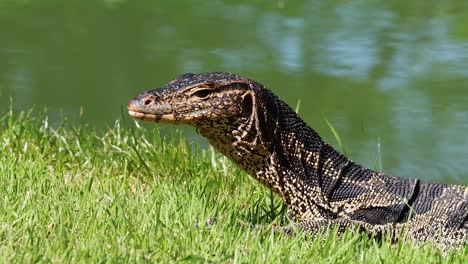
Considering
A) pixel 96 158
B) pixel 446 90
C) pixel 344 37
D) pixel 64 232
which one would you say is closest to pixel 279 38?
pixel 344 37

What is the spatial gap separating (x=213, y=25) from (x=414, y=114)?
490cm

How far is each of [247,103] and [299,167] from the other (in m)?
0.48

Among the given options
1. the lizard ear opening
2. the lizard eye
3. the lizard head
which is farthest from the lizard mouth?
the lizard ear opening

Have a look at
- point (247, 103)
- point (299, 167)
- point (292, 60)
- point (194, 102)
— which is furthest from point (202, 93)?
point (292, 60)

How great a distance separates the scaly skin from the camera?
222 inches

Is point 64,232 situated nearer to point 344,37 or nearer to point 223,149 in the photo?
point 223,149

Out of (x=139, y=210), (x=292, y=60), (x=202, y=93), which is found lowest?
(x=292, y=60)

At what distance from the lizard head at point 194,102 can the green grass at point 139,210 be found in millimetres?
476

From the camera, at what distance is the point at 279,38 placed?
49.1 feet

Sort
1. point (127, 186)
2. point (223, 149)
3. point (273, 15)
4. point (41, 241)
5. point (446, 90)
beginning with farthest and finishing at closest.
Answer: point (273, 15)
point (446, 90)
point (127, 186)
point (223, 149)
point (41, 241)

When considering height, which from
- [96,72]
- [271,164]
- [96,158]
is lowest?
[96,72]

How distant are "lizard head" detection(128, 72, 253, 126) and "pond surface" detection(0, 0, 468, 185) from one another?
3.42m

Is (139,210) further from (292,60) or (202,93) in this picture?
→ (292,60)

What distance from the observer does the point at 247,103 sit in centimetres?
575
